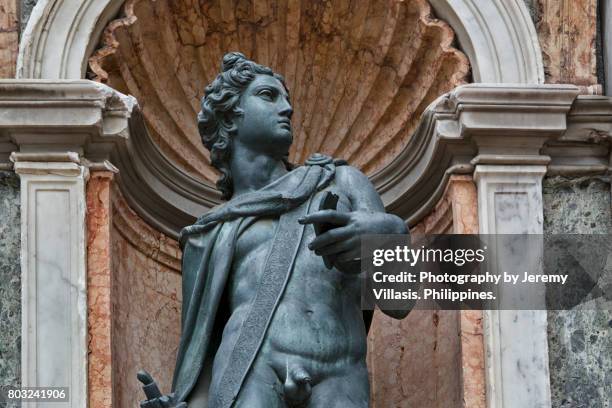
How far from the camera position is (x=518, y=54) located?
11.6 m

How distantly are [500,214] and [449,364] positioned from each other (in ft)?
2.37

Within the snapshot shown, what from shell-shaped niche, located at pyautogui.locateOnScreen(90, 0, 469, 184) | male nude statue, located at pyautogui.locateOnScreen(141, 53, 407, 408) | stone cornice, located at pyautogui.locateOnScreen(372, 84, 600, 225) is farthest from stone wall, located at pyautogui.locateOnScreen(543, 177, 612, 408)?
male nude statue, located at pyautogui.locateOnScreen(141, 53, 407, 408)

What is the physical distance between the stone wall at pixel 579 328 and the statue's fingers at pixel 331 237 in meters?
1.57

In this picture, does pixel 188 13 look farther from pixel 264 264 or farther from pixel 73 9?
pixel 264 264

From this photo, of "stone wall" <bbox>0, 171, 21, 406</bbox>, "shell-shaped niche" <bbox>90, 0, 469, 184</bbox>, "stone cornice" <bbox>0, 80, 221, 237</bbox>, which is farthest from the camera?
"shell-shaped niche" <bbox>90, 0, 469, 184</bbox>

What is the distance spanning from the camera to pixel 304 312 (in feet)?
33.2

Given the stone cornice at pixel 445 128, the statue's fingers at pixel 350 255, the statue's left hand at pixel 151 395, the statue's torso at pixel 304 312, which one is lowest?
the statue's left hand at pixel 151 395

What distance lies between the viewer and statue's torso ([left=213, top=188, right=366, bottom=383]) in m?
10.0

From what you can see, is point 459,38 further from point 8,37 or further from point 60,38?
point 8,37

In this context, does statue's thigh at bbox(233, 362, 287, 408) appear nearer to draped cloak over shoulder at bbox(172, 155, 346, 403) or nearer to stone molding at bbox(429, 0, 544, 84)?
draped cloak over shoulder at bbox(172, 155, 346, 403)

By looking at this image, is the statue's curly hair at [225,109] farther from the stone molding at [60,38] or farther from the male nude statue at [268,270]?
the stone molding at [60,38]

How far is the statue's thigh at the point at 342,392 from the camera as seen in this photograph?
32.5 feet

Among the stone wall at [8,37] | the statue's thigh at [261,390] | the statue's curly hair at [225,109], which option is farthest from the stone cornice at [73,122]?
the statue's thigh at [261,390]

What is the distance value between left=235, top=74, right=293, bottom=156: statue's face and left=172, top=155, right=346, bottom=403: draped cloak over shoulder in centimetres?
16
